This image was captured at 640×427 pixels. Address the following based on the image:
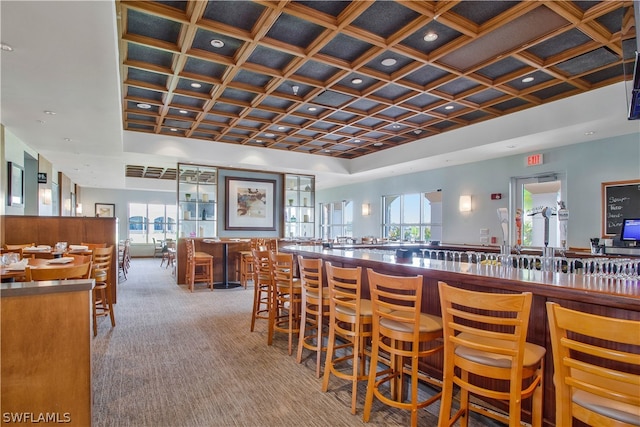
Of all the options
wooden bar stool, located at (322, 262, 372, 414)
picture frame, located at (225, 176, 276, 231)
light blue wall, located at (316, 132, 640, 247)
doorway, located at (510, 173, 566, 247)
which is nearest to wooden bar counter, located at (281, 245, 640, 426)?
wooden bar stool, located at (322, 262, 372, 414)

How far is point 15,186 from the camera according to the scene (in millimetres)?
6090

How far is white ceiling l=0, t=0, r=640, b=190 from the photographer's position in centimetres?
294

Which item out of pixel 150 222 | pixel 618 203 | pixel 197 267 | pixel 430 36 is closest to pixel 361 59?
pixel 430 36

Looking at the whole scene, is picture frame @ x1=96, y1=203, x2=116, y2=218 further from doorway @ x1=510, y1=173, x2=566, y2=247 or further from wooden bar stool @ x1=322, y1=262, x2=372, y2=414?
wooden bar stool @ x1=322, y1=262, x2=372, y2=414

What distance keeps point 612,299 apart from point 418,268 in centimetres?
128

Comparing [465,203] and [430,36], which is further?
[465,203]

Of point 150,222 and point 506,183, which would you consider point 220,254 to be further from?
point 150,222

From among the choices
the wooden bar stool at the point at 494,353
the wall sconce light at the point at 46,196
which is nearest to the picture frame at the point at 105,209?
the wall sconce light at the point at 46,196

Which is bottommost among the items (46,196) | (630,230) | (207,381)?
(207,381)

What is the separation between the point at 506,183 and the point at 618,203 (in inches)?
82.6

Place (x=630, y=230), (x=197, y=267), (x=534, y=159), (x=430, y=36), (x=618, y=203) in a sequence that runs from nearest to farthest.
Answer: (x=430, y=36), (x=630, y=230), (x=618, y=203), (x=534, y=159), (x=197, y=267)

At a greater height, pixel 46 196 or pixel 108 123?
pixel 108 123

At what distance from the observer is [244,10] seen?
11.6 feet

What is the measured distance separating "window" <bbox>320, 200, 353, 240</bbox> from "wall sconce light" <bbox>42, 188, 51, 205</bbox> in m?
7.87
